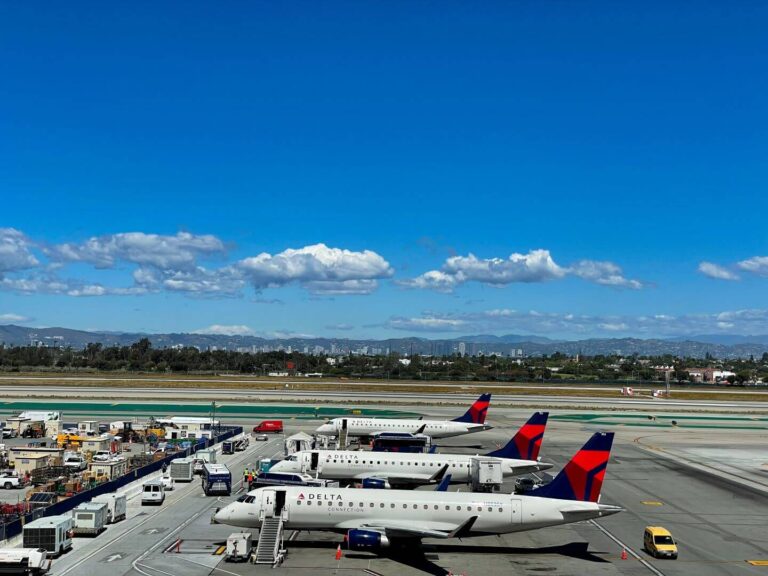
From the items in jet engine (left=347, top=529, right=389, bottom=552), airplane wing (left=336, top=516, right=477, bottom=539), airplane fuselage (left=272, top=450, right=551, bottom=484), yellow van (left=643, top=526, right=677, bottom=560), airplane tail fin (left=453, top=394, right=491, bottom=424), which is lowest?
yellow van (left=643, top=526, right=677, bottom=560)

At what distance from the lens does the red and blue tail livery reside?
40406 millimetres

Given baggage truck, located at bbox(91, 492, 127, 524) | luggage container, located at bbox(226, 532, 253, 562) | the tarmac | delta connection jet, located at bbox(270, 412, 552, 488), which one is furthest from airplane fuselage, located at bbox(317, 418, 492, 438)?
luggage container, located at bbox(226, 532, 253, 562)

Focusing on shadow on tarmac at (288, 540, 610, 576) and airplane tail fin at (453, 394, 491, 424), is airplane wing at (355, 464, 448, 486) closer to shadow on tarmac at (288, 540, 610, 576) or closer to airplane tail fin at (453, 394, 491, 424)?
shadow on tarmac at (288, 540, 610, 576)

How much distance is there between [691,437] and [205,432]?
7218cm

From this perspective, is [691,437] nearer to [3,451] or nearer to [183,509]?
[183,509]

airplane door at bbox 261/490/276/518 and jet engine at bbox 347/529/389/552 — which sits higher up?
airplane door at bbox 261/490/276/518

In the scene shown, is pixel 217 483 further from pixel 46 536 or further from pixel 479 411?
pixel 479 411

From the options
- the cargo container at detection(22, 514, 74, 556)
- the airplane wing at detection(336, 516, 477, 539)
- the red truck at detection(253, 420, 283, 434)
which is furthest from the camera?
the red truck at detection(253, 420, 283, 434)

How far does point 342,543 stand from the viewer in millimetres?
41344

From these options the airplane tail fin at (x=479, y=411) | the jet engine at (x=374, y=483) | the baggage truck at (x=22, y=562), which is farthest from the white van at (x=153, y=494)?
the airplane tail fin at (x=479, y=411)

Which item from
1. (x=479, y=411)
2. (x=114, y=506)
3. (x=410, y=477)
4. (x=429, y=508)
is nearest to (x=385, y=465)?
(x=410, y=477)

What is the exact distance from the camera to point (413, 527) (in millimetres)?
38250

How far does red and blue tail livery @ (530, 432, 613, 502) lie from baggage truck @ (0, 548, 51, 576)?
1091 inches

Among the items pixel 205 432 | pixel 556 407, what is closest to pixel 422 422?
pixel 205 432
